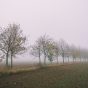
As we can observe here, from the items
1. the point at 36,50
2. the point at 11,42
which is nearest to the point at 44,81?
the point at 11,42

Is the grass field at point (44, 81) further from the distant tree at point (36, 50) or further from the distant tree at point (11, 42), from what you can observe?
the distant tree at point (36, 50)

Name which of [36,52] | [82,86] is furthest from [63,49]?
[82,86]

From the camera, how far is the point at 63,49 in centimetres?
8144

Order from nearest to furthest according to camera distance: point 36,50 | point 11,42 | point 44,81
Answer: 1. point 44,81
2. point 11,42
3. point 36,50

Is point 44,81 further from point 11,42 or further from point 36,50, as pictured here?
point 36,50

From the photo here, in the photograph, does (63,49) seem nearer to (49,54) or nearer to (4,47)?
(49,54)

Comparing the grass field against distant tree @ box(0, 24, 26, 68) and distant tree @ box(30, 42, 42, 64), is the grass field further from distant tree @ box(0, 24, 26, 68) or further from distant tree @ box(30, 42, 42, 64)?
distant tree @ box(30, 42, 42, 64)

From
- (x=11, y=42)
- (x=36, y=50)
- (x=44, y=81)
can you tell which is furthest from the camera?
(x=36, y=50)

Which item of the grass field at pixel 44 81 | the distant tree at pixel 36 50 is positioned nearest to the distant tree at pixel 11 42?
the grass field at pixel 44 81

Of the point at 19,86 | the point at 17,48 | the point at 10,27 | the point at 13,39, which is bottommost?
the point at 19,86

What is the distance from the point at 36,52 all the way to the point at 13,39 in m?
26.7

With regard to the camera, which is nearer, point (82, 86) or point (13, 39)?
point (82, 86)

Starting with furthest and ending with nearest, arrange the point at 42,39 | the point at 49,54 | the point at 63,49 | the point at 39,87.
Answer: the point at 63,49
the point at 42,39
the point at 49,54
the point at 39,87

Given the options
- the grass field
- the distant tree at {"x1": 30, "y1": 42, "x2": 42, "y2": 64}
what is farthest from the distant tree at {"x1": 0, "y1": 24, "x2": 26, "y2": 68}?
the distant tree at {"x1": 30, "y1": 42, "x2": 42, "y2": 64}
